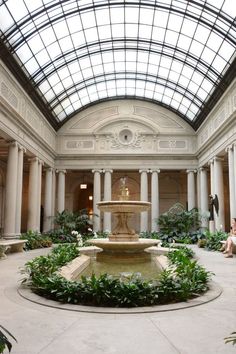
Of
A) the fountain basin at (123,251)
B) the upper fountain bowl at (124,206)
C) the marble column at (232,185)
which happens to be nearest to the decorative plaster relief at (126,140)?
the marble column at (232,185)

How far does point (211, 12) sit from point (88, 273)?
1741cm

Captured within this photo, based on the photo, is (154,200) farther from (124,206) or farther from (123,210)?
(124,206)

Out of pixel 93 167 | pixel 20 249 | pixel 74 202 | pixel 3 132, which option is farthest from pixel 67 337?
pixel 74 202

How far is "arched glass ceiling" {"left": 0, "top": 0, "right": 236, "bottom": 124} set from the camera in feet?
64.8

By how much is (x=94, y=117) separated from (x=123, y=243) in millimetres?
21930

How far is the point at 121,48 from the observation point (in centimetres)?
2677

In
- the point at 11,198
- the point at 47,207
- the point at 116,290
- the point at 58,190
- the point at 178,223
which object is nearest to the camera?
the point at 116,290

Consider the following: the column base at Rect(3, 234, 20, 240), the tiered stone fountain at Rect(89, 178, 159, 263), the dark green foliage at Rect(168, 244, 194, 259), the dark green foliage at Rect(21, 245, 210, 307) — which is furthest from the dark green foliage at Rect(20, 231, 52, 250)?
the dark green foliage at Rect(21, 245, 210, 307)

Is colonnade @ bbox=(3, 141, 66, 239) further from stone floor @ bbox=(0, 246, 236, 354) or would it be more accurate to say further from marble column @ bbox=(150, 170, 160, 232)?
stone floor @ bbox=(0, 246, 236, 354)

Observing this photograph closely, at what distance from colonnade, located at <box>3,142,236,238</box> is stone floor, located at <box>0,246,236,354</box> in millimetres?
14823

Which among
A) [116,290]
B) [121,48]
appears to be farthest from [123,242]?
[121,48]

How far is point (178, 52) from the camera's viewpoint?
25484mm

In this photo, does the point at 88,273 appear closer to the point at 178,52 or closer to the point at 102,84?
the point at 178,52

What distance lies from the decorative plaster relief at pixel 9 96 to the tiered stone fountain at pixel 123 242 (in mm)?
8818
